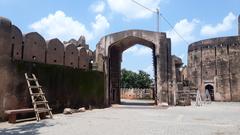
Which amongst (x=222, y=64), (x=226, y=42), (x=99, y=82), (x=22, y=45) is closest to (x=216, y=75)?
(x=222, y=64)

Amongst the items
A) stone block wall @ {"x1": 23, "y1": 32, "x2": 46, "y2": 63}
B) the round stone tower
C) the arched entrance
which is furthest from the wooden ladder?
the arched entrance

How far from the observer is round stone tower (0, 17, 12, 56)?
10109 mm

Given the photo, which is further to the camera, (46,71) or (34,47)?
(34,47)

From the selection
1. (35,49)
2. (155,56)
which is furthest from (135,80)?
(35,49)

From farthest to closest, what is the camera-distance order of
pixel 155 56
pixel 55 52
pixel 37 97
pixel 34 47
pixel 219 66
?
pixel 219 66
pixel 155 56
pixel 55 52
pixel 34 47
pixel 37 97

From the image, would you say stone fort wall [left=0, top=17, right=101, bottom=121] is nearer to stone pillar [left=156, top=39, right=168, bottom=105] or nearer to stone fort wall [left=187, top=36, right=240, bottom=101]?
stone pillar [left=156, top=39, right=168, bottom=105]

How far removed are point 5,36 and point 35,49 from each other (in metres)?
2.35

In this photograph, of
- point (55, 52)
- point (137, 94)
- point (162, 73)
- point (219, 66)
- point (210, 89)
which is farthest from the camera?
point (137, 94)

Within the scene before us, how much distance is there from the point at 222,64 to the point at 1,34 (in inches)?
1053

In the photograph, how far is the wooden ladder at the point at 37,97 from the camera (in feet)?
35.4

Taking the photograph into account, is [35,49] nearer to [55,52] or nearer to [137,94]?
[55,52]

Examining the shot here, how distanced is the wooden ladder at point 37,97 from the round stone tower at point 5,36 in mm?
1316

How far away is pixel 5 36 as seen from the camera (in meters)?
10.2

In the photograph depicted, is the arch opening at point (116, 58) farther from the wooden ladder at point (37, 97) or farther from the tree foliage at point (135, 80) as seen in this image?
the tree foliage at point (135, 80)
